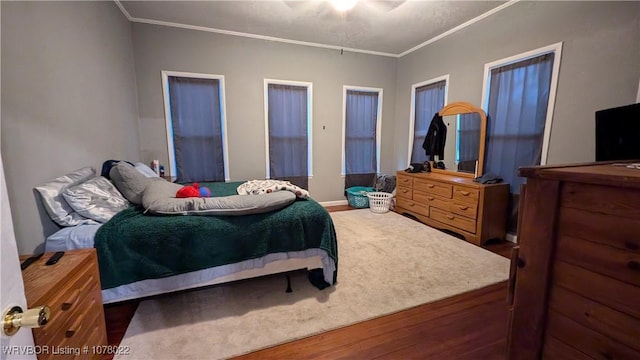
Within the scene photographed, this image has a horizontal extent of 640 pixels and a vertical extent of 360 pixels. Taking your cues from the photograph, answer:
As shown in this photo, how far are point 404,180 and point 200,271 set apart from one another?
334 centimetres

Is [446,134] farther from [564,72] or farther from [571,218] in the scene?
[571,218]

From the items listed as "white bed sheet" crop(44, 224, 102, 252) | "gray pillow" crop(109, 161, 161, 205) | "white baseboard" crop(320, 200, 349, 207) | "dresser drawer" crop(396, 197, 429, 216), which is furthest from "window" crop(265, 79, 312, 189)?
"white bed sheet" crop(44, 224, 102, 252)

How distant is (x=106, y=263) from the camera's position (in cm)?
157

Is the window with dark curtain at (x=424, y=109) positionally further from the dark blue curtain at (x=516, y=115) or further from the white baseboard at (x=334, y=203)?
the white baseboard at (x=334, y=203)

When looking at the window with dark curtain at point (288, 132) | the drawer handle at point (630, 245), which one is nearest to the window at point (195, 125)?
the window with dark curtain at point (288, 132)

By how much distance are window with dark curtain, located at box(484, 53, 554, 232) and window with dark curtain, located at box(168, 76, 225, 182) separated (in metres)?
3.90

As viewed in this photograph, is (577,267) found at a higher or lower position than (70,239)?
higher

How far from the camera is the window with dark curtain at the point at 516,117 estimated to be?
9.21 feet

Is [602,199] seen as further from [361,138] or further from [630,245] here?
[361,138]

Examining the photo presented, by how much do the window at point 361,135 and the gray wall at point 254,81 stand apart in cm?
12

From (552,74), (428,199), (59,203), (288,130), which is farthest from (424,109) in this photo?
(59,203)

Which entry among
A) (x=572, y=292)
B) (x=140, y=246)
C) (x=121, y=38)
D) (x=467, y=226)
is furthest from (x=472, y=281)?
(x=121, y=38)

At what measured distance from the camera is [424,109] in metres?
4.41

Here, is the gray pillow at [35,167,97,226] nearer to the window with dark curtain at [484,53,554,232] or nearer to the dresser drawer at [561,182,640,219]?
the dresser drawer at [561,182,640,219]
